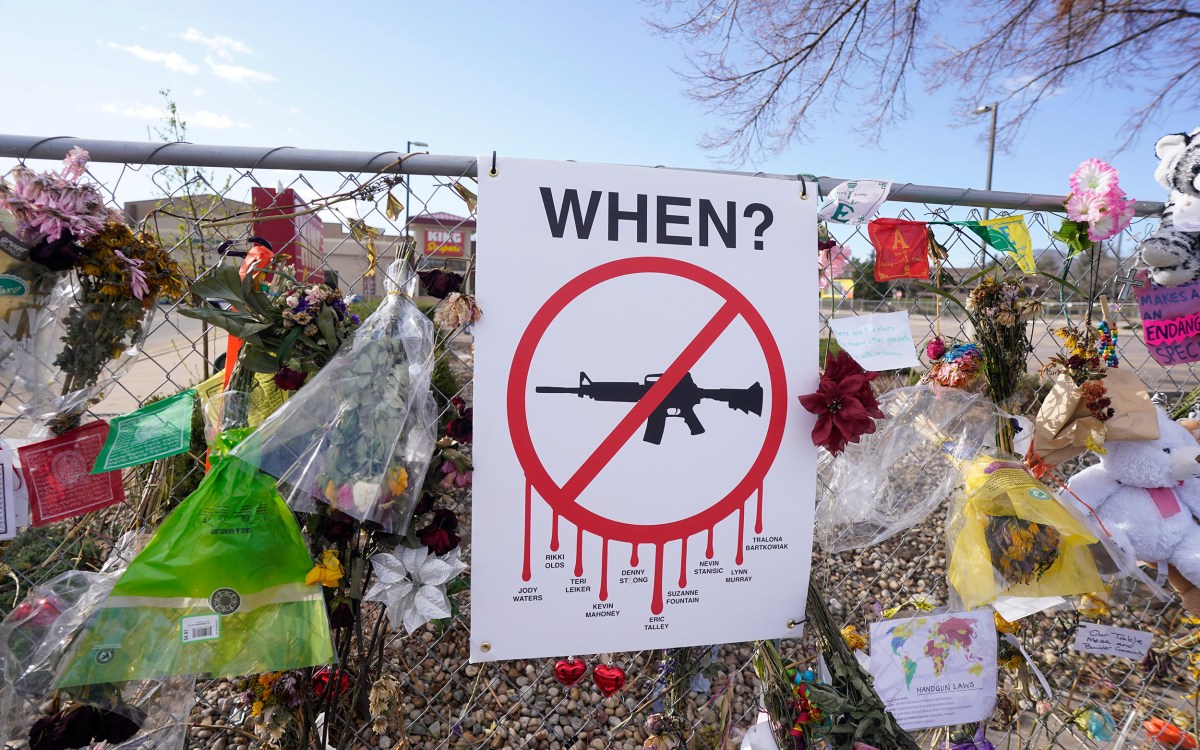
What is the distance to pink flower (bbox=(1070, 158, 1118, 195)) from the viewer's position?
1514 mm

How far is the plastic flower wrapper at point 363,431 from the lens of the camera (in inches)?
44.5

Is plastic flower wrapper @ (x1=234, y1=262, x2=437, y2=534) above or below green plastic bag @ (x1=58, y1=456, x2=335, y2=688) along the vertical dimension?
above

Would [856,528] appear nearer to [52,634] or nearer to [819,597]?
[819,597]

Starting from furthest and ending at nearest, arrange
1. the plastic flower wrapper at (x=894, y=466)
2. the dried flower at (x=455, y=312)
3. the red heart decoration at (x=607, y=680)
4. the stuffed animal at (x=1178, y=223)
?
the red heart decoration at (x=607, y=680) → the stuffed animal at (x=1178, y=223) → the plastic flower wrapper at (x=894, y=466) → the dried flower at (x=455, y=312)

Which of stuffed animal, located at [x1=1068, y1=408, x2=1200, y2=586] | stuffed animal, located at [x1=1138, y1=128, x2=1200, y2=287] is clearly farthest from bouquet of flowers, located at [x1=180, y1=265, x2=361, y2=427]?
stuffed animal, located at [x1=1138, y1=128, x2=1200, y2=287]

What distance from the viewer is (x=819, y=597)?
143cm

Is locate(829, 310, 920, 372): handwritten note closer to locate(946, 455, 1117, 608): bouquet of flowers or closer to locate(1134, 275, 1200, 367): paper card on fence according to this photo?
locate(946, 455, 1117, 608): bouquet of flowers

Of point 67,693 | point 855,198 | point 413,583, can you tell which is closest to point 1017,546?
point 855,198

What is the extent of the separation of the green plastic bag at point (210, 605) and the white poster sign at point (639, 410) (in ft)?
1.20

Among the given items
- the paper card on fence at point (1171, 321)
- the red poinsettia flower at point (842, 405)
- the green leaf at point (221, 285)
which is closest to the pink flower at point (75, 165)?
the green leaf at point (221, 285)

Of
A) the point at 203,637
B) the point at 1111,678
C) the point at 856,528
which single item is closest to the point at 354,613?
the point at 203,637

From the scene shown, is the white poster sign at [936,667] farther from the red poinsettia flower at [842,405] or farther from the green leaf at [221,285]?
the green leaf at [221,285]

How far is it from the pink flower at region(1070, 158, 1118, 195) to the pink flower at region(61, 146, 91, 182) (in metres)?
2.28

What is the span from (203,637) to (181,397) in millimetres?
474
